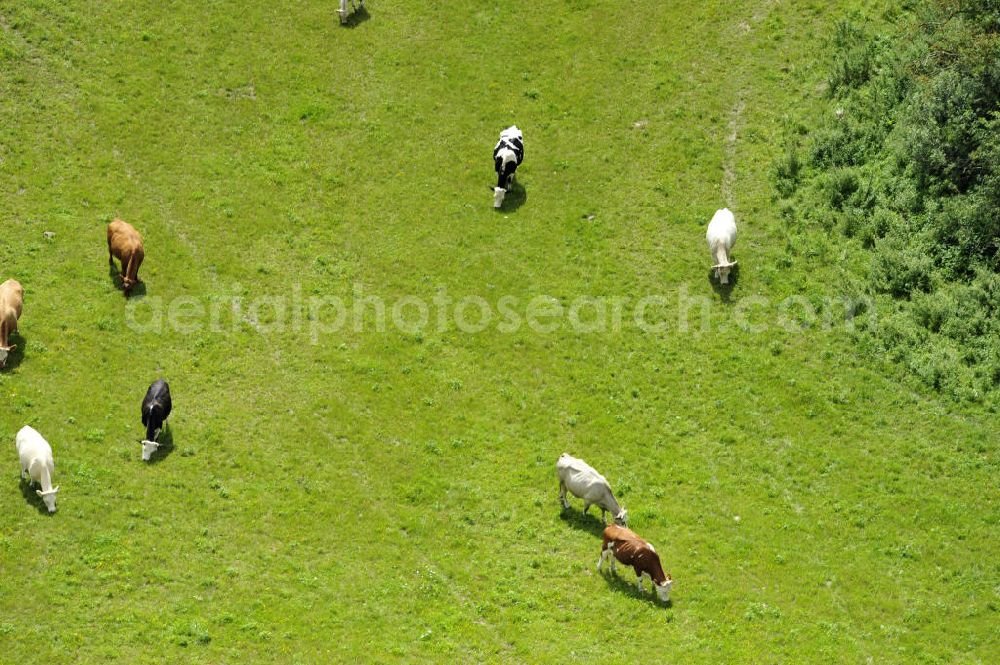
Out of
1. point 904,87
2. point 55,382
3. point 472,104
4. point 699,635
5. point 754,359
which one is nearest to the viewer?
point 699,635

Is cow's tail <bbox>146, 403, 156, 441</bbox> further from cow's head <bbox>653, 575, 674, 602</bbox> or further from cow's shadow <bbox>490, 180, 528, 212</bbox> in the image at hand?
cow's shadow <bbox>490, 180, 528, 212</bbox>

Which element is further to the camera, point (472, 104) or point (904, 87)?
point (472, 104)

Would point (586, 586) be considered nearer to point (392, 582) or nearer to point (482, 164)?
point (392, 582)

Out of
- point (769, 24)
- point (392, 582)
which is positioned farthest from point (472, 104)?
point (392, 582)

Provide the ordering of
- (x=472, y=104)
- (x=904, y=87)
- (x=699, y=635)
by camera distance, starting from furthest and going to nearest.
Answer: (x=472, y=104) < (x=904, y=87) < (x=699, y=635)

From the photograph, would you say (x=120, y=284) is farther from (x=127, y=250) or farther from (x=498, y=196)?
(x=498, y=196)

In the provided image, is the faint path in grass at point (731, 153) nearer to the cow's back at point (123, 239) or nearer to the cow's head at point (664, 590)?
the cow's head at point (664, 590)

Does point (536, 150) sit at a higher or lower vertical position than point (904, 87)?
lower
